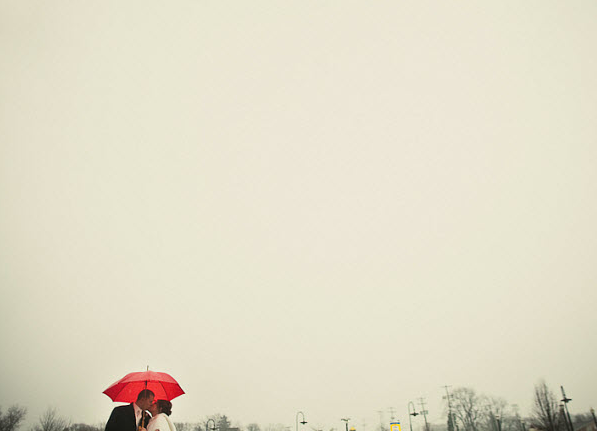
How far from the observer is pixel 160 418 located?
5.79 meters

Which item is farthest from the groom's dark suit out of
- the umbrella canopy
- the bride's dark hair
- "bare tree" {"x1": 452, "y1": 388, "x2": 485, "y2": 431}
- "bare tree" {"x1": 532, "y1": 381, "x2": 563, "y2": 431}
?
"bare tree" {"x1": 452, "y1": 388, "x2": 485, "y2": 431}

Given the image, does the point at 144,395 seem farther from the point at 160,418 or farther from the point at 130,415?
the point at 160,418

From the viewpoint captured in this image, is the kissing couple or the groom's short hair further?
the groom's short hair

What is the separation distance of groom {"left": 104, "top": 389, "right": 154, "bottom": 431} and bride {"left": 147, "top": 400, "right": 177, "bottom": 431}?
0.48 feet

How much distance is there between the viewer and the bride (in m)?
5.71

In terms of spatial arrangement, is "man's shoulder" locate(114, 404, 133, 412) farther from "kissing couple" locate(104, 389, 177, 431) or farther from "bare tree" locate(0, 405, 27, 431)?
"bare tree" locate(0, 405, 27, 431)

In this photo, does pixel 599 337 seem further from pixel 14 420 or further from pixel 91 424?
pixel 91 424

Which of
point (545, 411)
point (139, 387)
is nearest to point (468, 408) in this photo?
point (545, 411)

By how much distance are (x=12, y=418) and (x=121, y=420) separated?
273ft

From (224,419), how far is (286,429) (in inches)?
647

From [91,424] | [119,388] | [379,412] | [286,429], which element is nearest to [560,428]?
[379,412]

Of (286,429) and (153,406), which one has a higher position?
(153,406)

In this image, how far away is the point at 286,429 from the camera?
91.4 meters

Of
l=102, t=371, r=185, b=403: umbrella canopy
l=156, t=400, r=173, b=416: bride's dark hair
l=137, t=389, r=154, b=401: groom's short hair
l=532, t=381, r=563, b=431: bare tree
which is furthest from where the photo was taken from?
l=532, t=381, r=563, b=431: bare tree
